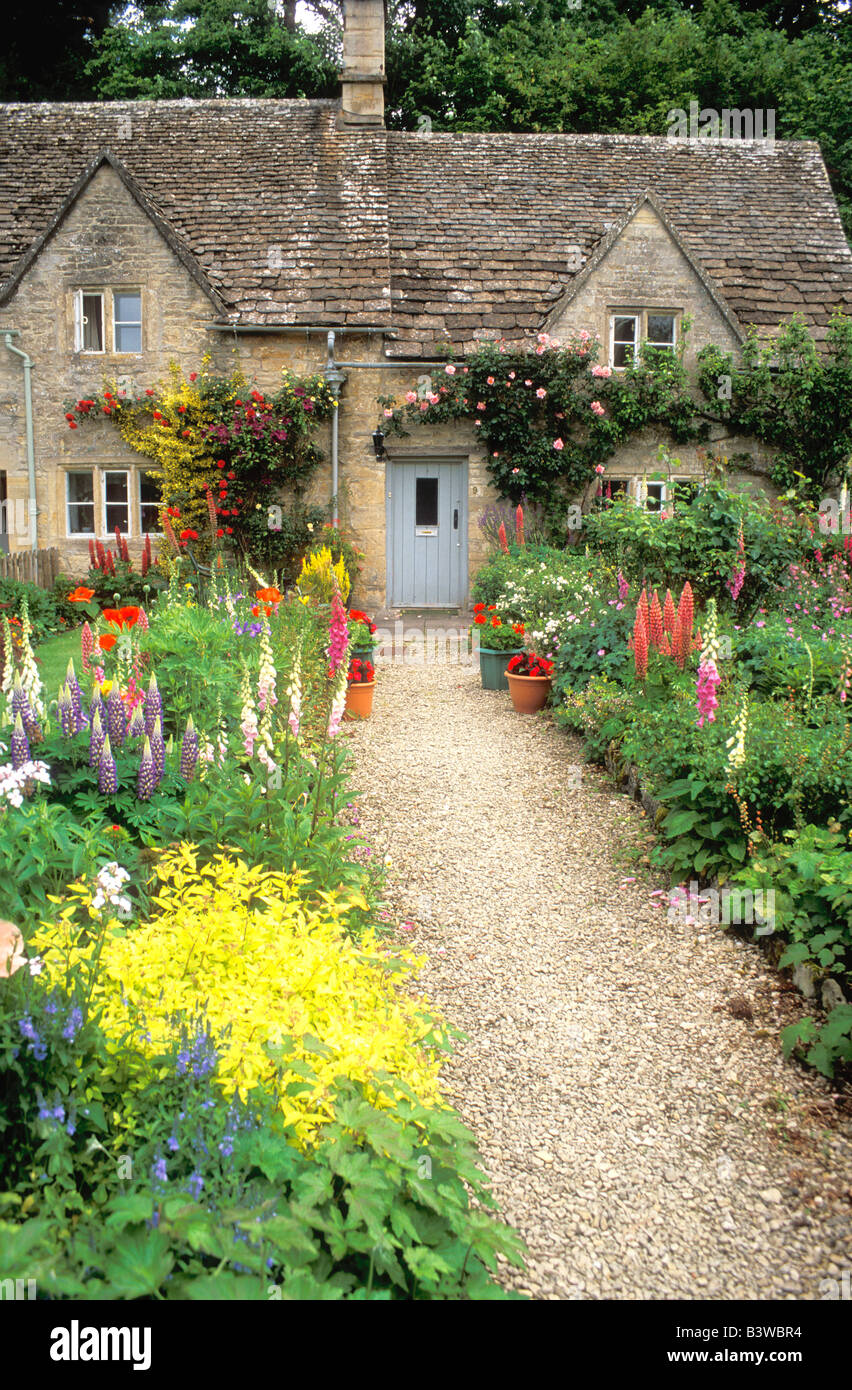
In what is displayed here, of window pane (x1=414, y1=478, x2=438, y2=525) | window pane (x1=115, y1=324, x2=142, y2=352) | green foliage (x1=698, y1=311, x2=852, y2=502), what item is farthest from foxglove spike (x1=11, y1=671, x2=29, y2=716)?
green foliage (x1=698, y1=311, x2=852, y2=502)

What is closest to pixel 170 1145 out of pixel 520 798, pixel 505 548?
pixel 520 798

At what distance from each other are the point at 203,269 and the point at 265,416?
2717 millimetres

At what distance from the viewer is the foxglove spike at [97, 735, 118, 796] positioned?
389 cm

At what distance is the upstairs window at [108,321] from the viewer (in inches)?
593

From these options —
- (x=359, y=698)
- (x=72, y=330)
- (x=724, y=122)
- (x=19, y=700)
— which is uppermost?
(x=724, y=122)

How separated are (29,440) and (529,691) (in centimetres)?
1002

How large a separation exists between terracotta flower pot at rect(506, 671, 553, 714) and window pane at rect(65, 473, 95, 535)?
358 inches

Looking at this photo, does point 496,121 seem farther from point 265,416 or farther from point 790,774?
point 790,774

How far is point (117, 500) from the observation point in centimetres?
1537

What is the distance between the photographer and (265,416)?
1418 centimetres

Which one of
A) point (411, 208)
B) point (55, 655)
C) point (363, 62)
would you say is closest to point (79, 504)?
point (55, 655)

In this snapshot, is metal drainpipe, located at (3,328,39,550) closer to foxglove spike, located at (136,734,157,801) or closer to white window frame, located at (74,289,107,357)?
white window frame, located at (74,289,107,357)

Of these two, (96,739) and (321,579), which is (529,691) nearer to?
(321,579)

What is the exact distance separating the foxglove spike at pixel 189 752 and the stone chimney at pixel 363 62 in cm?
1670
